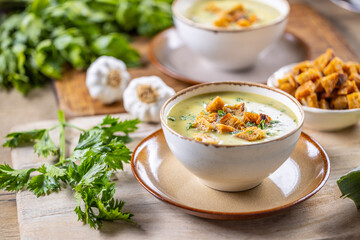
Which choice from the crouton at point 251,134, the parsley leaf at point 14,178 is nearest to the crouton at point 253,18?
the crouton at point 251,134

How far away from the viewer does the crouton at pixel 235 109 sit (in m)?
2.11

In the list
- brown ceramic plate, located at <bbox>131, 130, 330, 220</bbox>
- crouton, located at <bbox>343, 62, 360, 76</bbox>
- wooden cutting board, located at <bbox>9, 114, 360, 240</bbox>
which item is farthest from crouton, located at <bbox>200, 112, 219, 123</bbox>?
crouton, located at <bbox>343, 62, 360, 76</bbox>

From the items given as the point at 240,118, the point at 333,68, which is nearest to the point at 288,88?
the point at 333,68

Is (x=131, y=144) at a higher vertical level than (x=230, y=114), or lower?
lower

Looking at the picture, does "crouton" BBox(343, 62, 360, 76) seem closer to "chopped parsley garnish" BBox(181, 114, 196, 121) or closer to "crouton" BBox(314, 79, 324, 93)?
"crouton" BBox(314, 79, 324, 93)

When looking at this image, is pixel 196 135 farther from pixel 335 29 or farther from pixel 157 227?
pixel 335 29

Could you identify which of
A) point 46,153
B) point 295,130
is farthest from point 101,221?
point 295,130

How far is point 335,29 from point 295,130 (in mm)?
2150

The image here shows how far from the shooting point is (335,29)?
3783 millimetres

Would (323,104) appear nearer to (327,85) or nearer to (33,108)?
(327,85)

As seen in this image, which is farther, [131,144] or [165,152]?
[131,144]

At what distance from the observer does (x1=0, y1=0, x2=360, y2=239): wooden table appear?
6.86 ft

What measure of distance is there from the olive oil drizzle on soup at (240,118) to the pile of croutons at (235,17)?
940 millimetres

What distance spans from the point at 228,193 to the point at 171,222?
0.26 meters
